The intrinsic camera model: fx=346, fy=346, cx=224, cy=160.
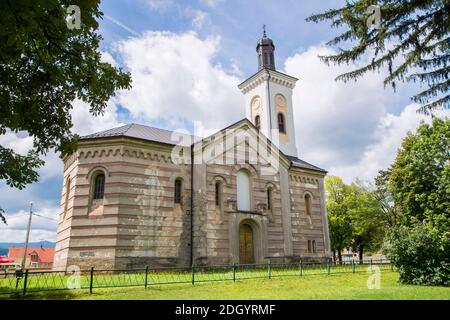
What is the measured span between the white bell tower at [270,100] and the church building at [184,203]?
493 centimetres

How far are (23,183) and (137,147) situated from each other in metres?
11.2

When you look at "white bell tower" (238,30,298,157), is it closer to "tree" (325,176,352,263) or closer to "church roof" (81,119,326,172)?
"church roof" (81,119,326,172)

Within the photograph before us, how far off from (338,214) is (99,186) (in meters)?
30.8

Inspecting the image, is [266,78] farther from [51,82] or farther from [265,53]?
[51,82]

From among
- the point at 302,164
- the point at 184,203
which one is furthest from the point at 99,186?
the point at 302,164

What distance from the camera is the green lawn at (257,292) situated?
436 inches

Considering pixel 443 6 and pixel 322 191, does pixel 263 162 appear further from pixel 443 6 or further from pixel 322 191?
pixel 443 6

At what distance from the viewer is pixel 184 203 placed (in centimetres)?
2303

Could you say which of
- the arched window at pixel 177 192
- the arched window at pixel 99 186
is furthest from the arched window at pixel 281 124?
the arched window at pixel 99 186

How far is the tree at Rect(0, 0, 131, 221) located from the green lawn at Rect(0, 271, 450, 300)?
4628 millimetres

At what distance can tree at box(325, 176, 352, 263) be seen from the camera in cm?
4231

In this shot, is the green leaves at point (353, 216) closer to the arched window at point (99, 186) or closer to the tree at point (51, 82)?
the arched window at point (99, 186)

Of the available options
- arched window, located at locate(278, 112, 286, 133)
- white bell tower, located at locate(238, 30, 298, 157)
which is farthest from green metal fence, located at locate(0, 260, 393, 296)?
arched window, located at locate(278, 112, 286, 133)

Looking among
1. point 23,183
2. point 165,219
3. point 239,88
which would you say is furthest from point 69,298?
point 239,88
